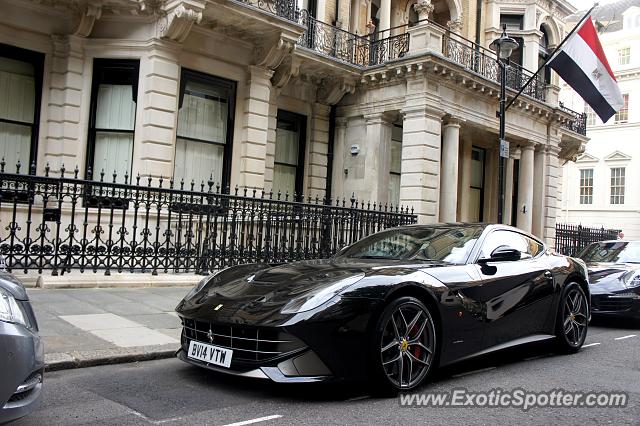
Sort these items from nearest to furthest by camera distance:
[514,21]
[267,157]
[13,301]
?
[13,301] → [267,157] → [514,21]

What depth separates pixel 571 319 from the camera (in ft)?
22.1

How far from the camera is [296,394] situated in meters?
4.56

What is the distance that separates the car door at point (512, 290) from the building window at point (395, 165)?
12.0 metres

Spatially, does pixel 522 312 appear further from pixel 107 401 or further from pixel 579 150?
pixel 579 150

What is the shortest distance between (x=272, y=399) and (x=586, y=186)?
149 feet

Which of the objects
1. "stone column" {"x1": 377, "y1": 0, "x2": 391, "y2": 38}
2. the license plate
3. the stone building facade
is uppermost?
"stone column" {"x1": 377, "y1": 0, "x2": 391, "y2": 38}

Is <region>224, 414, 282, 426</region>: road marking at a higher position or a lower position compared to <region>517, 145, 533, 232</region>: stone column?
lower

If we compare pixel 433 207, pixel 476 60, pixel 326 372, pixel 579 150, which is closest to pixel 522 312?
pixel 326 372

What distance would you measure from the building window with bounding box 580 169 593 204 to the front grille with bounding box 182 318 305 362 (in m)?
44.6

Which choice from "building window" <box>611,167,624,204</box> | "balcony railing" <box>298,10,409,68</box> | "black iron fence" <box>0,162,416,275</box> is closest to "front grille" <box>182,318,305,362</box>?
"black iron fence" <box>0,162,416,275</box>

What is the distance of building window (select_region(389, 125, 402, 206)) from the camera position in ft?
61.3

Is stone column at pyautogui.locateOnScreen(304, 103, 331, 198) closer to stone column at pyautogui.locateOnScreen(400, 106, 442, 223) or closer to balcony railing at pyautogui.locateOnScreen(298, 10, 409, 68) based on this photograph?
balcony railing at pyautogui.locateOnScreen(298, 10, 409, 68)

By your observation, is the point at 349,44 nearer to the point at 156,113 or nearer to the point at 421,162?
the point at 421,162

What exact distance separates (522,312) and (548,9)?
2059 centimetres
